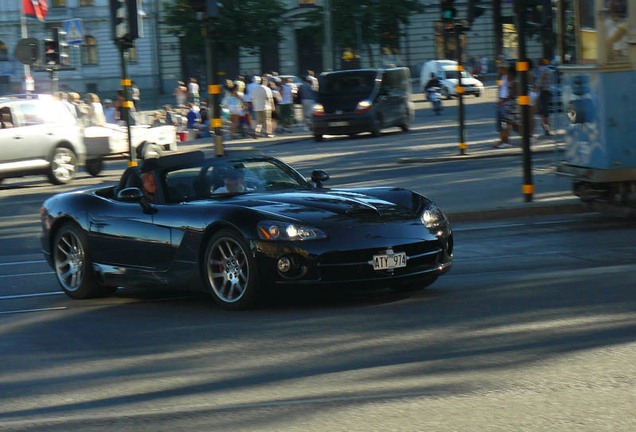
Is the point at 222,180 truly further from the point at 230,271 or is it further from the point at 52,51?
the point at 52,51

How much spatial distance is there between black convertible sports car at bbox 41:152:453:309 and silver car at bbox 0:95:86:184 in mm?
14608

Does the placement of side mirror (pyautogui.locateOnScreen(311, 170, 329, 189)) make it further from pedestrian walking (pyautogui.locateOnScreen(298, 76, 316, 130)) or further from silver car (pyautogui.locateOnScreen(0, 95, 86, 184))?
pedestrian walking (pyautogui.locateOnScreen(298, 76, 316, 130))

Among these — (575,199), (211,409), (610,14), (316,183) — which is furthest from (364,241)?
(575,199)

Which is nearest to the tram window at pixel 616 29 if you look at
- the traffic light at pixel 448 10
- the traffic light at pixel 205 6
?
the traffic light at pixel 205 6

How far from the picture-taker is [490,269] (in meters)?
10.9

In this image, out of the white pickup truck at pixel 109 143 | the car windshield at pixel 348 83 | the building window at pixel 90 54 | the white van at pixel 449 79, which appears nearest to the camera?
the white pickup truck at pixel 109 143

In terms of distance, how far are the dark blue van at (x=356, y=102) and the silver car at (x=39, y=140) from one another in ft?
30.2

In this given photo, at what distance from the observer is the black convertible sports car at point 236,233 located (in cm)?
865

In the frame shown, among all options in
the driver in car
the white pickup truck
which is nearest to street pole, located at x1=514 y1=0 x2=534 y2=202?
the driver in car

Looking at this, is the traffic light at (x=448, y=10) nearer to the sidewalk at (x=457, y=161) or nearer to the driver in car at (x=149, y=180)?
the sidewalk at (x=457, y=161)

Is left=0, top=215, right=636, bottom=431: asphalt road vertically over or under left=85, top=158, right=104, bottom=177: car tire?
under

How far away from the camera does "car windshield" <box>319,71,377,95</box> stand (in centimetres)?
3384

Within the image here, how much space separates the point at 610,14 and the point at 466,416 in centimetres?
927

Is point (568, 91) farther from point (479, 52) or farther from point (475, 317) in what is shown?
point (479, 52)
